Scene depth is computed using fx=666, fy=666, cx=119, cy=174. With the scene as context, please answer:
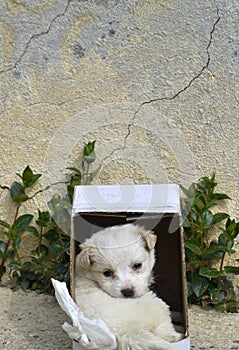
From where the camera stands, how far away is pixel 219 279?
2.07 meters

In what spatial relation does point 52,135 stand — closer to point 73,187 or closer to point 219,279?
point 73,187

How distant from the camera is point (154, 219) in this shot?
6.23 ft

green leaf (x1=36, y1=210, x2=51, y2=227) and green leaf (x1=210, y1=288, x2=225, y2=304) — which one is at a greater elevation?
green leaf (x1=36, y1=210, x2=51, y2=227)

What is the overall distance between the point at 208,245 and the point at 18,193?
2.11 ft

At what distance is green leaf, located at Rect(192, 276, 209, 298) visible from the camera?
205 cm

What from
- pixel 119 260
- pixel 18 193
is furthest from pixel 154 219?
pixel 18 193

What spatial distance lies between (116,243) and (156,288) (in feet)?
0.60

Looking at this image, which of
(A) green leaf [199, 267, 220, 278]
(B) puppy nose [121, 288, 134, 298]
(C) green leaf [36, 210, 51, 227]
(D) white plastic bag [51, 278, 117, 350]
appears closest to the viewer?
(D) white plastic bag [51, 278, 117, 350]

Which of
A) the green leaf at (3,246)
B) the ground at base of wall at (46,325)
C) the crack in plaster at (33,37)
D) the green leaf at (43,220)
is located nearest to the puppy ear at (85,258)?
the ground at base of wall at (46,325)

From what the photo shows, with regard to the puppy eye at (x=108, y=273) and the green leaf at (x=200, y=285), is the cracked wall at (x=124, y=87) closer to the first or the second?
the green leaf at (x=200, y=285)

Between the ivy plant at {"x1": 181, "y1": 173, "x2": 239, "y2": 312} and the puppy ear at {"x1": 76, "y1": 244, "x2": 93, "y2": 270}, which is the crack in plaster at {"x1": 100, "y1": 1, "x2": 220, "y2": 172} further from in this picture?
the puppy ear at {"x1": 76, "y1": 244, "x2": 93, "y2": 270}

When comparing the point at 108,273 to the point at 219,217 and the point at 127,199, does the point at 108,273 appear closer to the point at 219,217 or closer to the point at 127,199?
the point at 127,199

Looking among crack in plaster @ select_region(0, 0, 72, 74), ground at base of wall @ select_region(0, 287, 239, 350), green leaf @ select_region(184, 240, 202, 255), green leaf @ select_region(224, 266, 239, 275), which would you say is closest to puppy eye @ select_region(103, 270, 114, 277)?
ground at base of wall @ select_region(0, 287, 239, 350)

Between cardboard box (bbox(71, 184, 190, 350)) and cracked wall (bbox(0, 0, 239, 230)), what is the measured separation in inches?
10.7
